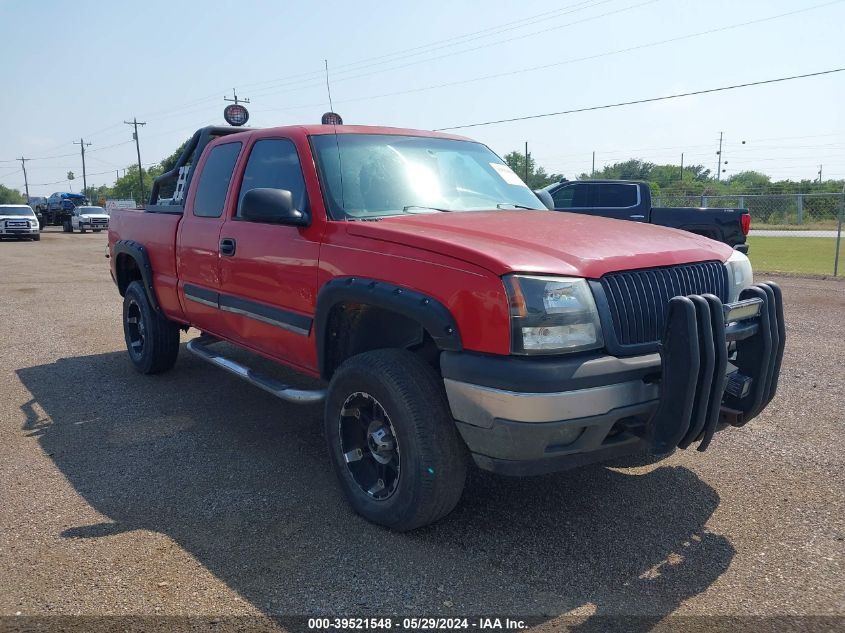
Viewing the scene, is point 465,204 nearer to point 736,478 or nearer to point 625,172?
point 736,478

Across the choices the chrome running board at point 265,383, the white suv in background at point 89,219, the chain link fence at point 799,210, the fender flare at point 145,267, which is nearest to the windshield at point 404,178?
the chrome running board at point 265,383

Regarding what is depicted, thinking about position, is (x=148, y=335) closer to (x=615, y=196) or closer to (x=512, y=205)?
(x=512, y=205)

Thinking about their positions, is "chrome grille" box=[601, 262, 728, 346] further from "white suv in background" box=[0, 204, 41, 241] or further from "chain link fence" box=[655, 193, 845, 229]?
"white suv in background" box=[0, 204, 41, 241]

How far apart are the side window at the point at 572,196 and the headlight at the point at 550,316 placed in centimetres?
998

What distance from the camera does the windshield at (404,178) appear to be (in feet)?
12.9

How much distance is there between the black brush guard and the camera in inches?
111

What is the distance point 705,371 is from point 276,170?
2834 millimetres

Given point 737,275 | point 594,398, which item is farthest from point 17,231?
point 594,398

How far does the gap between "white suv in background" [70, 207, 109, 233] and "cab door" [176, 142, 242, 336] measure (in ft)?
116

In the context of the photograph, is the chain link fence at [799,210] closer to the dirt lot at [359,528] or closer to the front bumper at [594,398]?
the dirt lot at [359,528]

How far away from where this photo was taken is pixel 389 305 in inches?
127

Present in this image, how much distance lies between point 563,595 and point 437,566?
22.1 inches

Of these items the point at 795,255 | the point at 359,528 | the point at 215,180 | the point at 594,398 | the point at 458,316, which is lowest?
the point at 795,255

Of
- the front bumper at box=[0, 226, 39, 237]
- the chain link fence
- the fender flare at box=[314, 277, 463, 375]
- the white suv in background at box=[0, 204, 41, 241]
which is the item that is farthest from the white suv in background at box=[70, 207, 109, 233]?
the fender flare at box=[314, 277, 463, 375]
